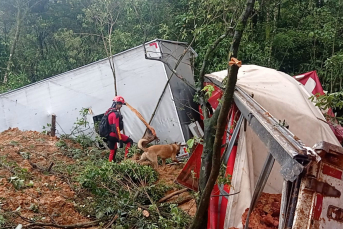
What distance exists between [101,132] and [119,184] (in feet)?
6.86

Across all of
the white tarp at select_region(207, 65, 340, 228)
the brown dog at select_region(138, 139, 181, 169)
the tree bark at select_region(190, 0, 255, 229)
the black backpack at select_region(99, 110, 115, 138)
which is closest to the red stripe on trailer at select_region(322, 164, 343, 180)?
the tree bark at select_region(190, 0, 255, 229)

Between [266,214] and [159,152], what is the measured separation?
524 cm

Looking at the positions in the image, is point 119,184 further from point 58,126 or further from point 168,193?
point 58,126

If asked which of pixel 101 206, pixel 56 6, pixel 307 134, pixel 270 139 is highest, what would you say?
pixel 56 6

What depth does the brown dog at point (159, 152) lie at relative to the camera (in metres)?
7.86

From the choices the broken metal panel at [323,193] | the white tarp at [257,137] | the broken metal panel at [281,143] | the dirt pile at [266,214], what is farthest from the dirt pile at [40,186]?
the broken metal panel at [323,193]

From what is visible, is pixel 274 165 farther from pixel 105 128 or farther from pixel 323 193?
pixel 105 128

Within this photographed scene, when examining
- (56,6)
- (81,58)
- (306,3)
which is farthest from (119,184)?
(56,6)

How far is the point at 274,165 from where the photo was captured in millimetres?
3580

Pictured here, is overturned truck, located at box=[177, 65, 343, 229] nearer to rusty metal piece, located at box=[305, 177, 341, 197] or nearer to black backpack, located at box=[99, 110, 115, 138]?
rusty metal piece, located at box=[305, 177, 341, 197]

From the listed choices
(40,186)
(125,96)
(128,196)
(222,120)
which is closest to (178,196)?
(128,196)

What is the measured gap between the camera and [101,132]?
7.99 metres

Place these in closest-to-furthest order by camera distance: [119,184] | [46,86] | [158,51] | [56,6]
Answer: [119,184], [158,51], [46,86], [56,6]

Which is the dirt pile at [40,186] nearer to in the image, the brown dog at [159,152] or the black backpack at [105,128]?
the brown dog at [159,152]
